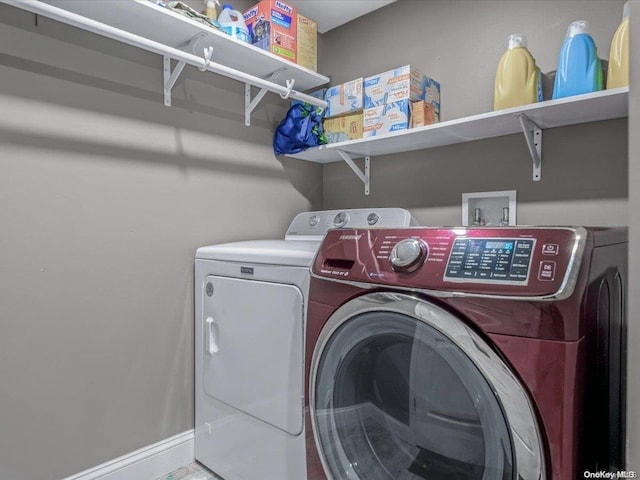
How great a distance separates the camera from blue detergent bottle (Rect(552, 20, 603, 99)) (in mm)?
1399

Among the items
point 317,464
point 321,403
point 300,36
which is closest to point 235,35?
point 300,36

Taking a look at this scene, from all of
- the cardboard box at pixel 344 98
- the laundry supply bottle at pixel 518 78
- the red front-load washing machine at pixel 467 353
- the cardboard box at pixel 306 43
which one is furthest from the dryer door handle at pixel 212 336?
the laundry supply bottle at pixel 518 78

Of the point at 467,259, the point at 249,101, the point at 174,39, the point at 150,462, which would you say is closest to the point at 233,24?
the point at 174,39

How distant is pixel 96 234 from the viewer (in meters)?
1.56

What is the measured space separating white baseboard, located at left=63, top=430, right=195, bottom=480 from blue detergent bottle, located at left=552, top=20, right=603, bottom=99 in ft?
7.22

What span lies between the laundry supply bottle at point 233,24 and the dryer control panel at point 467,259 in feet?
3.93

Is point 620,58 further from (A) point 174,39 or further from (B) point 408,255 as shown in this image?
(A) point 174,39

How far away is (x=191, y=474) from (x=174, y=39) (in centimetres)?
193

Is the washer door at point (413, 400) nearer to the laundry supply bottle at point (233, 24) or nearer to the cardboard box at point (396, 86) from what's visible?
the cardboard box at point (396, 86)

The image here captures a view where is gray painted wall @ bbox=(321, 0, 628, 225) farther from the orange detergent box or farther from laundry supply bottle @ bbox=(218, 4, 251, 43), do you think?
laundry supply bottle @ bbox=(218, 4, 251, 43)

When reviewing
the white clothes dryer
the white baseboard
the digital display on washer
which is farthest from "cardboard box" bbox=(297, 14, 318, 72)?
the white baseboard

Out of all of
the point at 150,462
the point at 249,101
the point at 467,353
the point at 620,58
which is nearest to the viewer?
the point at 467,353

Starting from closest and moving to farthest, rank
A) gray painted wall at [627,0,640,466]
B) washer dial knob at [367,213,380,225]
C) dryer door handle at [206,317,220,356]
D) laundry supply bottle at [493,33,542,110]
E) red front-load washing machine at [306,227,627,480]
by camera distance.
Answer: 1. gray painted wall at [627,0,640,466]
2. red front-load washing machine at [306,227,627,480]
3. laundry supply bottle at [493,33,542,110]
4. dryer door handle at [206,317,220,356]
5. washer dial knob at [367,213,380,225]

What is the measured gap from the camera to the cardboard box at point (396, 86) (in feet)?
6.01
